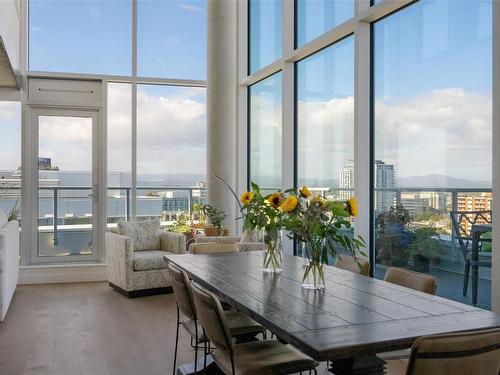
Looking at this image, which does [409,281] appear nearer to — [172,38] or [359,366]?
[359,366]

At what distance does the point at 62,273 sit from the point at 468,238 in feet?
18.0

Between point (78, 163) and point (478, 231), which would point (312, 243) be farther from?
point (78, 163)

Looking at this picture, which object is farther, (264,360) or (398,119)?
(398,119)

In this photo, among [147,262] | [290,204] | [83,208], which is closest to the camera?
[290,204]

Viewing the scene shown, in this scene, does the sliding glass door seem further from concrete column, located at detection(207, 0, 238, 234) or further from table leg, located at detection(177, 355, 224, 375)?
table leg, located at detection(177, 355, 224, 375)

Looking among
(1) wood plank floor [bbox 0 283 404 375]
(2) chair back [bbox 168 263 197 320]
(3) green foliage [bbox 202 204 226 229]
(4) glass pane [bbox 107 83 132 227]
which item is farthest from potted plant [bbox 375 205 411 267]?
(4) glass pane [bbox 107 83 132 227]

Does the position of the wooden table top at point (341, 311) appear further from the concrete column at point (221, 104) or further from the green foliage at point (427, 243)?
the concrete column at point (221, 104)

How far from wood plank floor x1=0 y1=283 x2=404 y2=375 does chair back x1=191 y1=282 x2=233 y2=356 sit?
139cm

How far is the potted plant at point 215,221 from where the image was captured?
6.69 meters

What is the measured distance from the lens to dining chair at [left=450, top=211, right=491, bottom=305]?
3.44 metres

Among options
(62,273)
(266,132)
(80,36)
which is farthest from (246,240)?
(80,36)

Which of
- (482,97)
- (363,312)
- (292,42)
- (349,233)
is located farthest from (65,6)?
(363,312)

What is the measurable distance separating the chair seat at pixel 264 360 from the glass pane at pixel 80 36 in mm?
5838

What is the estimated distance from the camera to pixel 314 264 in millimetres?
2559
